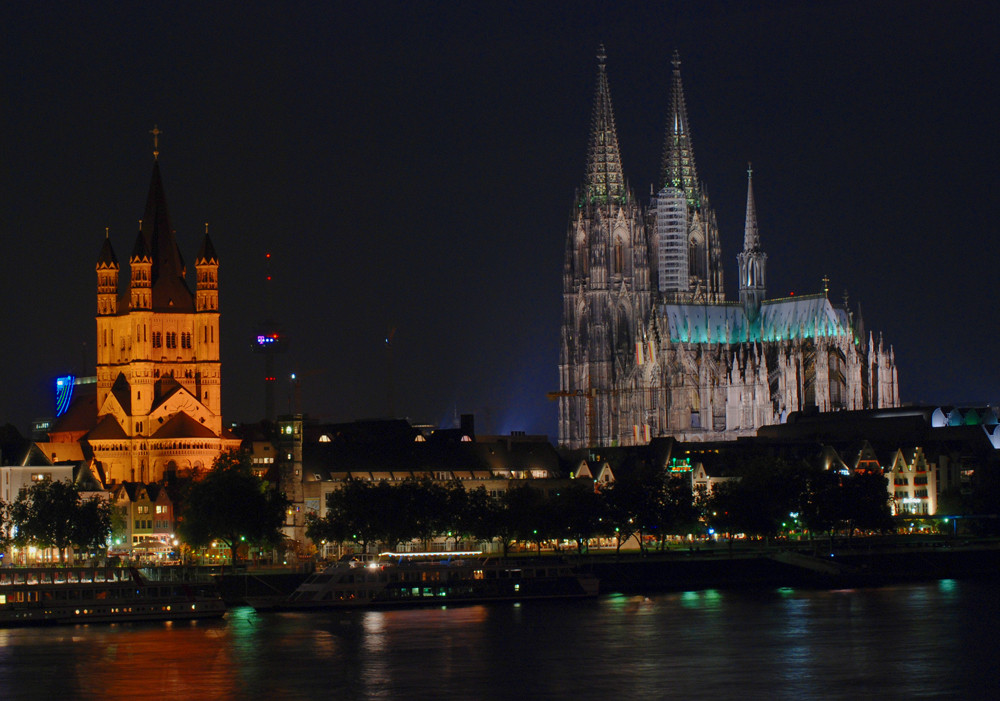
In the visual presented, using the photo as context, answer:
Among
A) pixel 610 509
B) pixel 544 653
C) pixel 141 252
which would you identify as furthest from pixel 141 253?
pixel 544 653

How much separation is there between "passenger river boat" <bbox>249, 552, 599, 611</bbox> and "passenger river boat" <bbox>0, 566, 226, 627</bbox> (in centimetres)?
504

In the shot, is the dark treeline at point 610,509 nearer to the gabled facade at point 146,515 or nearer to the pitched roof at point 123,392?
the gabled facade at point 146,515

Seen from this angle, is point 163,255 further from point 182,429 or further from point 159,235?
point 182,429

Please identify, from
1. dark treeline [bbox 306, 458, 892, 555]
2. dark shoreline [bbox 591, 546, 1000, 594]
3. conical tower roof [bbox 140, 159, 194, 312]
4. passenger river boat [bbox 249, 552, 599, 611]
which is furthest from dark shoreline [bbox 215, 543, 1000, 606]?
conical tower roof [bbox 140, 159, 194, 312]

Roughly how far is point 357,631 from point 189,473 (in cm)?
6527

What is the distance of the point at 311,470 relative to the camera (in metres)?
153

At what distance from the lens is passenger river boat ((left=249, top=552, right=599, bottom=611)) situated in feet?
377

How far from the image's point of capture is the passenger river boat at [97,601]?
4281 inches

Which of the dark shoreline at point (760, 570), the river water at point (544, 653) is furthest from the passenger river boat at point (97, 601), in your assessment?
the dark shoreline at point (760, 570)

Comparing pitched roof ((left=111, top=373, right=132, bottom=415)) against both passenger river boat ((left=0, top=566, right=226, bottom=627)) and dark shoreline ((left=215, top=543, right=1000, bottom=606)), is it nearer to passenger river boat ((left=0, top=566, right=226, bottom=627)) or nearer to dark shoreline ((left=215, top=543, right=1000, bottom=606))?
dark shoreline ((left=215, top=543, right=1000, bottom=606))

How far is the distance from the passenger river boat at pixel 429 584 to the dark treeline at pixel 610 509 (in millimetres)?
14844

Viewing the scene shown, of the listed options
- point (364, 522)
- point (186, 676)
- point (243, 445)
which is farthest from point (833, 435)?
point (186, 676)

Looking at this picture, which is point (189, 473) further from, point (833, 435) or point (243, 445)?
point (833, 435)

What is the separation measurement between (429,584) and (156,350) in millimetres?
60595
